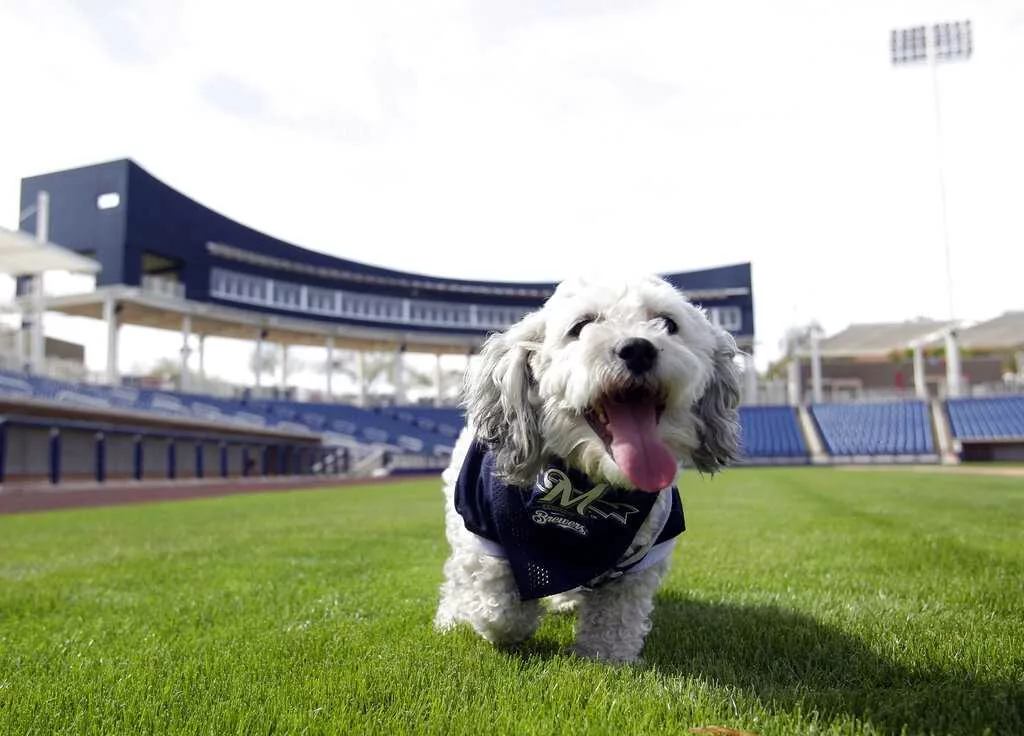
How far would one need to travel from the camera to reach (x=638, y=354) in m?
2.67

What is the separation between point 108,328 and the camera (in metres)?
38.0

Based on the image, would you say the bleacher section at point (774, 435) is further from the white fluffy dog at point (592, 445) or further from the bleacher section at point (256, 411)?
the white fluffy dog at point (592, 445)

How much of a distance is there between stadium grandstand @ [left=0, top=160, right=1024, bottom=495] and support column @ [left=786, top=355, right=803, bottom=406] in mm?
254

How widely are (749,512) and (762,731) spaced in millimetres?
9627

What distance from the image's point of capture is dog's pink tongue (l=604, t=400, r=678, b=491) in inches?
104

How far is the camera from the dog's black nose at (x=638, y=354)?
2.66 metres

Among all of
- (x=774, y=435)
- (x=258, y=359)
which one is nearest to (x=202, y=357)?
(x=258, y=359)

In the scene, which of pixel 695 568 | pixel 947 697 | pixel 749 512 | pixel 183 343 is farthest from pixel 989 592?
pixel 183 343

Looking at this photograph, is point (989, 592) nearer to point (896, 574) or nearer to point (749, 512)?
point (896, 574)

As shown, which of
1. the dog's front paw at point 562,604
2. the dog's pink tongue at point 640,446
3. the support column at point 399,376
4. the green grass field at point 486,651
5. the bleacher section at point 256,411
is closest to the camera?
the green grass field at point 486,651

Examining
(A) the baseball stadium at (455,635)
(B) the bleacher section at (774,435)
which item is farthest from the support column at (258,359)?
(B) the bleacher section at (774,435)

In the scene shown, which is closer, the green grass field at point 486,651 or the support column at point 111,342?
the green grass field at point 486,651

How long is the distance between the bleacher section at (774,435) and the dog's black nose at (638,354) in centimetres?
4372

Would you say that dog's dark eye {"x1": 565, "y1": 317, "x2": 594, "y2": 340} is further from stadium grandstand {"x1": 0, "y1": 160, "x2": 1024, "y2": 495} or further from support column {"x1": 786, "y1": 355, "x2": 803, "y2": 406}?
support column {"x1": 786, "y1": 355, "x2": 803, "y2": 406}
